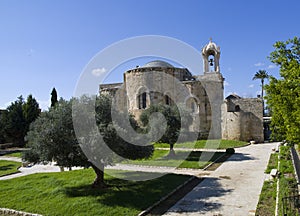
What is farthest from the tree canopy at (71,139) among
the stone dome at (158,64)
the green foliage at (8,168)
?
the stone dome at (158,64)

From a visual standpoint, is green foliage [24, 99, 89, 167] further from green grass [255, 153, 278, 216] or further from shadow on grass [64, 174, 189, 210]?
green grass [255, 153, 278, 216]

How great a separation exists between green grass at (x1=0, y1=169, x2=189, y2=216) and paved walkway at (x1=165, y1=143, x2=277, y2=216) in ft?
4.12

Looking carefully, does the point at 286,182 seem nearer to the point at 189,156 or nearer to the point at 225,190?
the point at 225,190

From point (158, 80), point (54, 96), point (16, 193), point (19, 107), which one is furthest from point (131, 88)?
point (16, 193)

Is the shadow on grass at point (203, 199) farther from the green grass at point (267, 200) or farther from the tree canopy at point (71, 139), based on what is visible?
the tree canopy at point (71, 139)

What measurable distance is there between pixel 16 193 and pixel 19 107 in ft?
94.6

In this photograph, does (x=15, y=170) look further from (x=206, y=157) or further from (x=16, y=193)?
(x=206, y=157)

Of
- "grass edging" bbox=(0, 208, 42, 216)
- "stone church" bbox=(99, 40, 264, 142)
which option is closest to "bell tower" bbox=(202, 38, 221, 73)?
"stone church" bbox=(99, 40, 264, 142)

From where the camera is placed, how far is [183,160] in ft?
60.1

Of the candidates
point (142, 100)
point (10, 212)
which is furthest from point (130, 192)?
point (142, 100)

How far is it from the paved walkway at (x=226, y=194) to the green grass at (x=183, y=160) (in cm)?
185

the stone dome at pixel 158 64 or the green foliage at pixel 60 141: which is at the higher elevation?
the stone dome at pixel 158 64

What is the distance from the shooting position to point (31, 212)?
9.12 m

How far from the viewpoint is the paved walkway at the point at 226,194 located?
28.6ft
